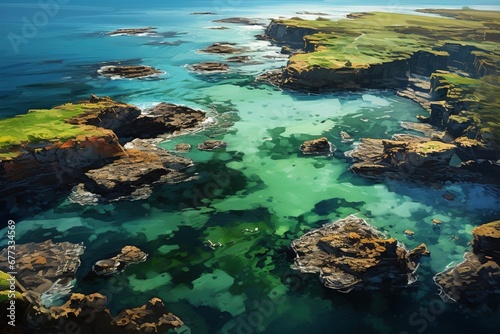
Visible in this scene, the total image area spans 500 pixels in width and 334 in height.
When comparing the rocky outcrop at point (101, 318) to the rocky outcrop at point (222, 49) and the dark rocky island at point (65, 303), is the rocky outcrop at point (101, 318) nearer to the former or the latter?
the dark rocky island at point (65, 303)

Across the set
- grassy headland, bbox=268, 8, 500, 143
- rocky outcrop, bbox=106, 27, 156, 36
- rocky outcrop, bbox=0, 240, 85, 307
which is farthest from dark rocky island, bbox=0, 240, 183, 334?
rocky outcrop, bbox=106, 27, 156, 36

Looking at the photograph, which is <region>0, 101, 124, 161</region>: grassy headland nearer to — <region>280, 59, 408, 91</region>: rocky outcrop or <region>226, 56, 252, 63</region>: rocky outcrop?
<region>280, 59, 408, 91</region>: rocky outcrop

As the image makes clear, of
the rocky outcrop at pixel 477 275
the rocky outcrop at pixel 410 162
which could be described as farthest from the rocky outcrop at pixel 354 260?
the rocky outcrop at pixel 410 162

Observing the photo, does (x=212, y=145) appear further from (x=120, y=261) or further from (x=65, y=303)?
(x=65, y=303)

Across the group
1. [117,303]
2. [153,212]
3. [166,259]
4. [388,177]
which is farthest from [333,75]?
[117,303]

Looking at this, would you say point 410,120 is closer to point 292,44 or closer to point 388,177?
point 388,177

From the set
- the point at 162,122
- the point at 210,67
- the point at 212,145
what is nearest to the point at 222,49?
the point at 210,67
